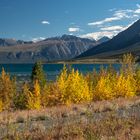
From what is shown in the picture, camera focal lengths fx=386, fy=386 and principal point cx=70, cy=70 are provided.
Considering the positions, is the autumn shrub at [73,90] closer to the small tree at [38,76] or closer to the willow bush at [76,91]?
the willow bush at [76,91]

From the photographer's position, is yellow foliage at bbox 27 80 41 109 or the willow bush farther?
yellow foliage at bbox 27 80 41 109

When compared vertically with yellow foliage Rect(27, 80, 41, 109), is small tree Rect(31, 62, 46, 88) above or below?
above

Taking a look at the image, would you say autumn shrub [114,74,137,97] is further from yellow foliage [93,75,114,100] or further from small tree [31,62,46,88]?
small tree [31,62,46,88]

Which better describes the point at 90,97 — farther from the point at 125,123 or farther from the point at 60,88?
the point at 125,123

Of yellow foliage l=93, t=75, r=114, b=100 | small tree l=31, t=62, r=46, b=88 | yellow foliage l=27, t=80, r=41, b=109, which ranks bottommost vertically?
yellow foliage l=27, t=80, r=41, b=109

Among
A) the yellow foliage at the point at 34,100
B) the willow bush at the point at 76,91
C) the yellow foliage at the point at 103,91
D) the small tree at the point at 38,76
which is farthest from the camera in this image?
the small tree at the point at 38,76

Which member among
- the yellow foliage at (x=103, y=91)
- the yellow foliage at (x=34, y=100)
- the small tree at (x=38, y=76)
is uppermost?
the small tree at (x=38, y=76)

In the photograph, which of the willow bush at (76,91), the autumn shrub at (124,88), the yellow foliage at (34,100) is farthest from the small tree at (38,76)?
the autumn shrub at (124,88)

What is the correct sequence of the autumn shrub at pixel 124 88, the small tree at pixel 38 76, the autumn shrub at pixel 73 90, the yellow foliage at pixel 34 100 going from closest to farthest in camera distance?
the autumn shrub at pixel 73 90
the yellow foliage at pixel 34 100
the autumn shrub at pixel 124 88
the small tree at pixel 38 76

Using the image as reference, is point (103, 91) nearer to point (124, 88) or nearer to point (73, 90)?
point (124, 88)

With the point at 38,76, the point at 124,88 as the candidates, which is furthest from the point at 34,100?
the point at 38,76

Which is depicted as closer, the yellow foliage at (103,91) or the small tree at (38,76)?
the yellow foliage at (103,91)

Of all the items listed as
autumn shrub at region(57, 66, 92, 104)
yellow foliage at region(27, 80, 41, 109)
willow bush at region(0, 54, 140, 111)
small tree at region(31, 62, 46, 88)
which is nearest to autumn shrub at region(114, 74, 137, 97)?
willow bush at region(0, 54, 140, 111)

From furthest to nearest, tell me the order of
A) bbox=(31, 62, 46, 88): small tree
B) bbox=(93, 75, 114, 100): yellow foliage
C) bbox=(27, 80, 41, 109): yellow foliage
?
bbox=(31, 62, 46, 88): small tree
bbox=(93, 75, 114, 100): yellow foliage
bbox=(27, 80, 41, 109): yellow foliage
